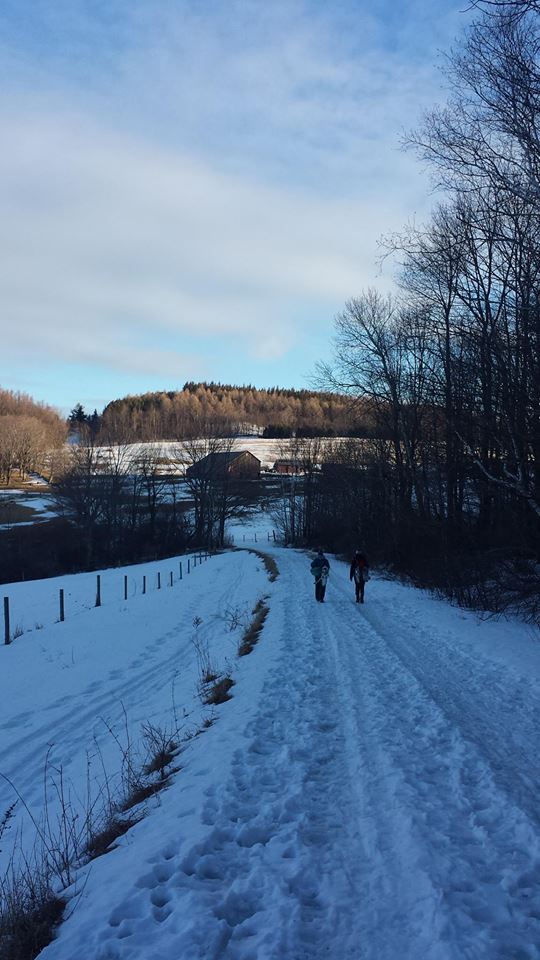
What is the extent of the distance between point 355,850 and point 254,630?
9.30m

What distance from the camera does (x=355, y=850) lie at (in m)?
3.88

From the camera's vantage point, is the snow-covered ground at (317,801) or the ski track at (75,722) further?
the ski track at (75,722)

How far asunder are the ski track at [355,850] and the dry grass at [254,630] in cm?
405

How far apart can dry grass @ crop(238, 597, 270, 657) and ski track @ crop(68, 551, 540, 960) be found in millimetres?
4051

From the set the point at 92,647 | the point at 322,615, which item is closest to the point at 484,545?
the point at 322,615

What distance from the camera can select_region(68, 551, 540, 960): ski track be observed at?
9.93ft

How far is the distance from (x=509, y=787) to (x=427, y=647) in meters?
6.11

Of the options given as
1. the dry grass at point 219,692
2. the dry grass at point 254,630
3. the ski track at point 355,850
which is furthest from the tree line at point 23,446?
the ski track at point 355,850

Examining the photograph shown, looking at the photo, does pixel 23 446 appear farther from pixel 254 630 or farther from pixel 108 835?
pixel 108 835

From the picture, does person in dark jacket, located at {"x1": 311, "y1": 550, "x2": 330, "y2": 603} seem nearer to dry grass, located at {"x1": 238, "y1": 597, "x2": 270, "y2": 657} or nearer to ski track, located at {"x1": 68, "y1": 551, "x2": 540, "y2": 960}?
dry grass, located at {"x1": 238, "y1": 597, "x2": 270, "y2": 657}

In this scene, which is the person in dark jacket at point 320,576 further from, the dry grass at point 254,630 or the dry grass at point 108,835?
the dry grass at point 108,835

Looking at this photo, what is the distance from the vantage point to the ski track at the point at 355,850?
303cm

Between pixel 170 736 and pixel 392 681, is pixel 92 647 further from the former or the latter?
pixel 392 681

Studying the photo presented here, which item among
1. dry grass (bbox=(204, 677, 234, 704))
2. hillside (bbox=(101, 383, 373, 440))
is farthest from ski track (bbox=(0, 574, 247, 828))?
hillside (bbox=(101, 383, 373, 440))
